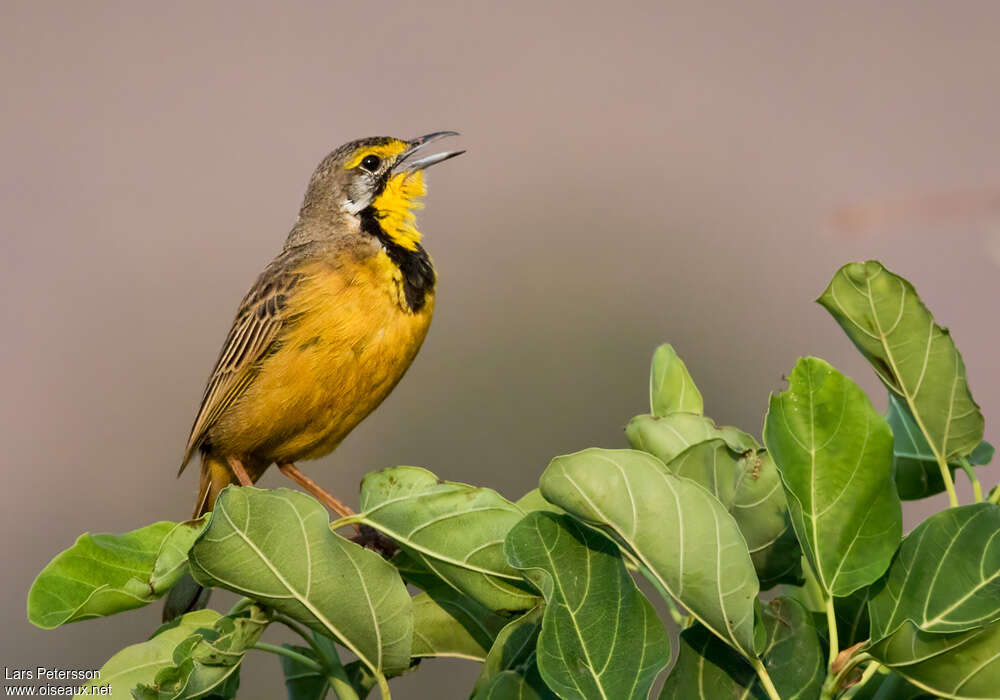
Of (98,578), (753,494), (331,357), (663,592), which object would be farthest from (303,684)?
(331,357)

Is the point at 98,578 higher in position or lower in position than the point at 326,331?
lower

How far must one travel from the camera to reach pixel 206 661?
1.21 meters

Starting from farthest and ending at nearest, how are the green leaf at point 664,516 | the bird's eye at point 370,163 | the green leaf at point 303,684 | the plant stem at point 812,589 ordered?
the bird's eye at point 370,163 < the green leaf at point 303,684 < the plant stem at point 812,589 < the green leaf at point 664,516

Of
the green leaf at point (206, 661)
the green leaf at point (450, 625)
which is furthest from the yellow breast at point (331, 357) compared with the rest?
the green leaf at point (206, 661)

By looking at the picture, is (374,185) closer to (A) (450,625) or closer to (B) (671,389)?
(B) (671,389)

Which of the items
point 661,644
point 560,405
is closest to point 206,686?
point 661,644

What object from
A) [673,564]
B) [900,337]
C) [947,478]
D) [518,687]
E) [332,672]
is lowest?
[332,672]

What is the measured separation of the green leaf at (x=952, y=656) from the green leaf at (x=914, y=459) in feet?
1.17

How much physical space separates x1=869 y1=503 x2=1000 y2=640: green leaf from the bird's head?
198 cm

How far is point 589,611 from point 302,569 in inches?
12.2

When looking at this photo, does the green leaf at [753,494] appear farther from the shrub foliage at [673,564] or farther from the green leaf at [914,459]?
the green leaf at [914,459]

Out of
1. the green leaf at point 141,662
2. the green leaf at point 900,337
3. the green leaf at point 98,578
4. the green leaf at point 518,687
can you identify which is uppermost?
the green leaf at point 900,337

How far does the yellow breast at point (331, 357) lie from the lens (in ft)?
8.61

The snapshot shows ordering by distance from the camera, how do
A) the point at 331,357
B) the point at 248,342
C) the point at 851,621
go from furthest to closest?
1. the point at 248,342
2. the point at 331,357
3. the point at 851,621
